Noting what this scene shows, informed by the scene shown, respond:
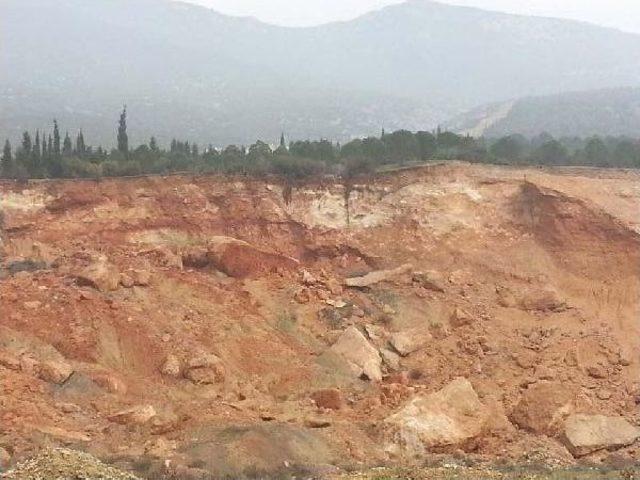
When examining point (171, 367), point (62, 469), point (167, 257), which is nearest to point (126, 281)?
point (167, 257)

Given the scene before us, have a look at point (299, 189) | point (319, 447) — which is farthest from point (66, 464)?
point (299, 189)

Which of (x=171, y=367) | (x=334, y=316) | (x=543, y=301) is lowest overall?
(x=171, y=367)

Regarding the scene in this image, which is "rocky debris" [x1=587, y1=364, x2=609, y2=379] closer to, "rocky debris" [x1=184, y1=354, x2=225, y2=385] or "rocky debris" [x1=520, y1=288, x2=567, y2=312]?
"rocky debris" [x1=520, y1=288, x2=567, y2=312]

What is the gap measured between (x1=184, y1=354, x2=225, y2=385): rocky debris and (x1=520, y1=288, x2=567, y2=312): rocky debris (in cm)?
1179

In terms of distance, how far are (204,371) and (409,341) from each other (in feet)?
24.0

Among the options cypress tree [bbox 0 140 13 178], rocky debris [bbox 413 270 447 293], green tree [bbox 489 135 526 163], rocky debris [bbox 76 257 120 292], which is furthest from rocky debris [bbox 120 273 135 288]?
green tree [bbox 489 135 526 163]

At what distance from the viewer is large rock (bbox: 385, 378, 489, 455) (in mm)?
17891

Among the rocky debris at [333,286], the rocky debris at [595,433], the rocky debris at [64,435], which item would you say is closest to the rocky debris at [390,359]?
the rocky debris at [333,286]

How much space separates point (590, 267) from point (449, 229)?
18.3 feet

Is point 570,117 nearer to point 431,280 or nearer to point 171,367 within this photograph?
point 431,280

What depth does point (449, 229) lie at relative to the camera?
27828mm

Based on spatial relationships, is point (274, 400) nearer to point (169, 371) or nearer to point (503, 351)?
point (169, 371)

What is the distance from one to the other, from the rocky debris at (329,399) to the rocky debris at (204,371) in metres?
2.84

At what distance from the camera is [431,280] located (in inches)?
1014
